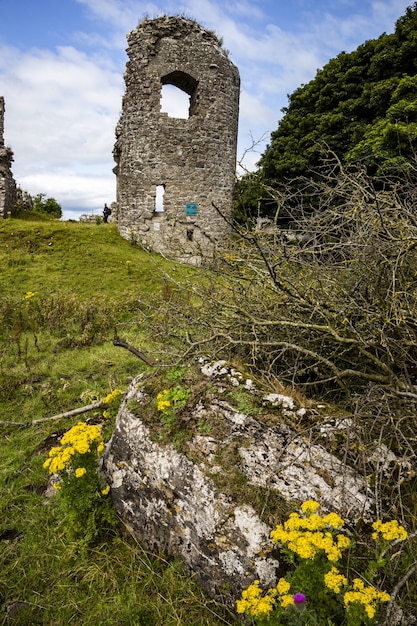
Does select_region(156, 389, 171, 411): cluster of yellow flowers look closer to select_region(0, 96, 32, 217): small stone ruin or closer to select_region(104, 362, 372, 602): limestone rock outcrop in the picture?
select_region(104, 362, 372, 602): limestone rock outcrop

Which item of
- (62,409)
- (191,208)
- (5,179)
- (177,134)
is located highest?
(177,134)

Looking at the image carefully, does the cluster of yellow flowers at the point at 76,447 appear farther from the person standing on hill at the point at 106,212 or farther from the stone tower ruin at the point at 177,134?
the person standing on hill at the point at 106,212

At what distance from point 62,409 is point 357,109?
54.4 ft

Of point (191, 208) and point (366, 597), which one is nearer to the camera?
point (366, 597)

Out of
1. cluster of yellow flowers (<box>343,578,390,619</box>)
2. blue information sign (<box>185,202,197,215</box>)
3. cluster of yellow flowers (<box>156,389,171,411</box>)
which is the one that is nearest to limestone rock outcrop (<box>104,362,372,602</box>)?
cluster of yellow flowers (<box>156,389,171,411</box>)

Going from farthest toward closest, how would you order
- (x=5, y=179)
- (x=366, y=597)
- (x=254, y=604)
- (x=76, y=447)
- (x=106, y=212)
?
1. (x=106, y=212)
2. (x=5, y=179)
3. (x=76, y=447)
4. (x=254, y=604)
5. (x=366, y=597)

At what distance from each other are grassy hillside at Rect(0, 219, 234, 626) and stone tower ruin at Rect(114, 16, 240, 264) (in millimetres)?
2681

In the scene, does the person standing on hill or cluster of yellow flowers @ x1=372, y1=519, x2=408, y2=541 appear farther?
the person standing on hill

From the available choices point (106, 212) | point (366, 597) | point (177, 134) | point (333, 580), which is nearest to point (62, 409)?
point (333, 580)

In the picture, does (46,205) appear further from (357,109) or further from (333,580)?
(333,580)

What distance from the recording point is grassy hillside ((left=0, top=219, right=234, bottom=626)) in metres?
2.37

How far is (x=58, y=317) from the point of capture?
8.15m

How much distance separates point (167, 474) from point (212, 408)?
1.85ft

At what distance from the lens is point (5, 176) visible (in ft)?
48.6
